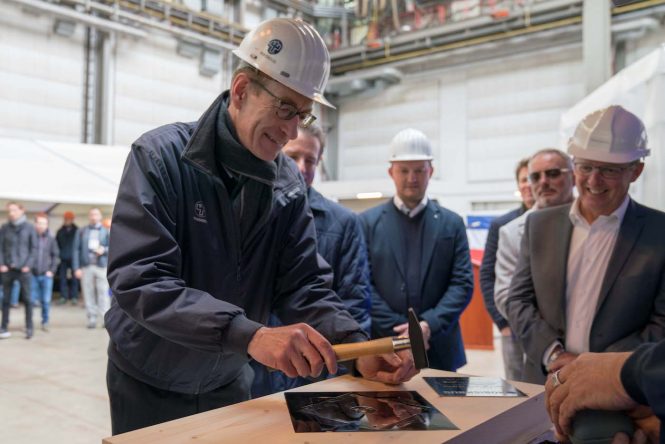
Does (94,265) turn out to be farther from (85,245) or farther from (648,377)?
(648,377)

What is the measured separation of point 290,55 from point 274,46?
0.05 metres

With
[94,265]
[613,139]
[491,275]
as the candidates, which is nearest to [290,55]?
[613,139]

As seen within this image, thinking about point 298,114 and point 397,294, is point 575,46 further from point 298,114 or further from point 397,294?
point 298,114

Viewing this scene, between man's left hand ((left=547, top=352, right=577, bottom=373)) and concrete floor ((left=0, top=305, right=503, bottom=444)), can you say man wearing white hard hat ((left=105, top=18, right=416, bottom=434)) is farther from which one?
concrete floor ((left=0, top=305, right=503, bottom=444))

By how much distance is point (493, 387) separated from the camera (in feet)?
4.84

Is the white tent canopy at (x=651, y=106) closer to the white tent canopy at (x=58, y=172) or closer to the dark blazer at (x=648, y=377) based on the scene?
the dark blazer at (x=648, y=377)

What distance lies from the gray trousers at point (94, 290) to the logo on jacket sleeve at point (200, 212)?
6683 millimetres

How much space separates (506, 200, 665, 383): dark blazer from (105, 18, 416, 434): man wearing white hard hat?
0.91 m

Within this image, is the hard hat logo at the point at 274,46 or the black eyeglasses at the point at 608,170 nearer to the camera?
the hard hat logo at the point at 274,46

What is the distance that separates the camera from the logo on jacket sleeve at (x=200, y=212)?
1457 mm

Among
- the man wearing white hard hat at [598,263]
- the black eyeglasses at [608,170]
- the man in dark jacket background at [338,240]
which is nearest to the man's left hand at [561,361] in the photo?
the man wearing white hard hat at [598,263]

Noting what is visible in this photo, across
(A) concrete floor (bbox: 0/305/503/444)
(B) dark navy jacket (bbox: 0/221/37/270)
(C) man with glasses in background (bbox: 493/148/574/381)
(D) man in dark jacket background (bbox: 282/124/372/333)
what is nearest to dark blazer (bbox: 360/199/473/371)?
(C) man with glasses in background (bbox: 493/148/574/381)

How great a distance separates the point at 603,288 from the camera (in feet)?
6.55

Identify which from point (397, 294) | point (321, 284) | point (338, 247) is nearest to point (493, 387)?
point (321, 284)
